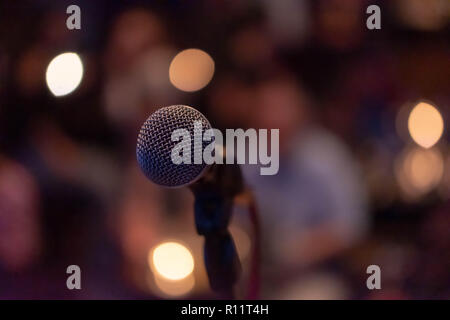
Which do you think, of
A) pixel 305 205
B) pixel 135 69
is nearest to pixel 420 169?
pixel 305 205

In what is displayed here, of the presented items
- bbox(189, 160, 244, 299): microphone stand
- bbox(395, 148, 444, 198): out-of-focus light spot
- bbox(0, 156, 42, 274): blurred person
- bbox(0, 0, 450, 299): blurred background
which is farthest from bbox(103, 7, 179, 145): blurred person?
bbox(189, 160, 244, 299): microphone stand

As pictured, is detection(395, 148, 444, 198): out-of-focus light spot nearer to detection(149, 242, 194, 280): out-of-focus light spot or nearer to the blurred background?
the blurred background

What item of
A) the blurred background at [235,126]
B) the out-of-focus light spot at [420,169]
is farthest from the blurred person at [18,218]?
the out-of-focus light spot at [420,169]

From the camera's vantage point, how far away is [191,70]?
1.56 meters

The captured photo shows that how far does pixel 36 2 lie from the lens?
5.00 feet

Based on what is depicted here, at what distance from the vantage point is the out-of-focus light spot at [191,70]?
152cm

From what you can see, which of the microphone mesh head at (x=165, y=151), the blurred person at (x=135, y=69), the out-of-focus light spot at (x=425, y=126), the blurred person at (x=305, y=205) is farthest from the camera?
the out-of-focus light spot at (x=425, y=126)

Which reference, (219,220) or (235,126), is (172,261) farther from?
(219,220)

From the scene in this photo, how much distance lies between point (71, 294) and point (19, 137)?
52 centimetres

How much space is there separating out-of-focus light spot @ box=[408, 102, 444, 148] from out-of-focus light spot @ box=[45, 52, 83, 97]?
104 centimetres

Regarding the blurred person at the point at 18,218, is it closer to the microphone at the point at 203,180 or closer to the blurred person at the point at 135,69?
the blurred person at the point at 135,69

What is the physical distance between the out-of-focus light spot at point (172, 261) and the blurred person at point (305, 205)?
23 centimetres

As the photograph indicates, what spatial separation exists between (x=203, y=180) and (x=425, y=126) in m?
1.22

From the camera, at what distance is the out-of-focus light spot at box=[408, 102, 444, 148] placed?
1596mm
